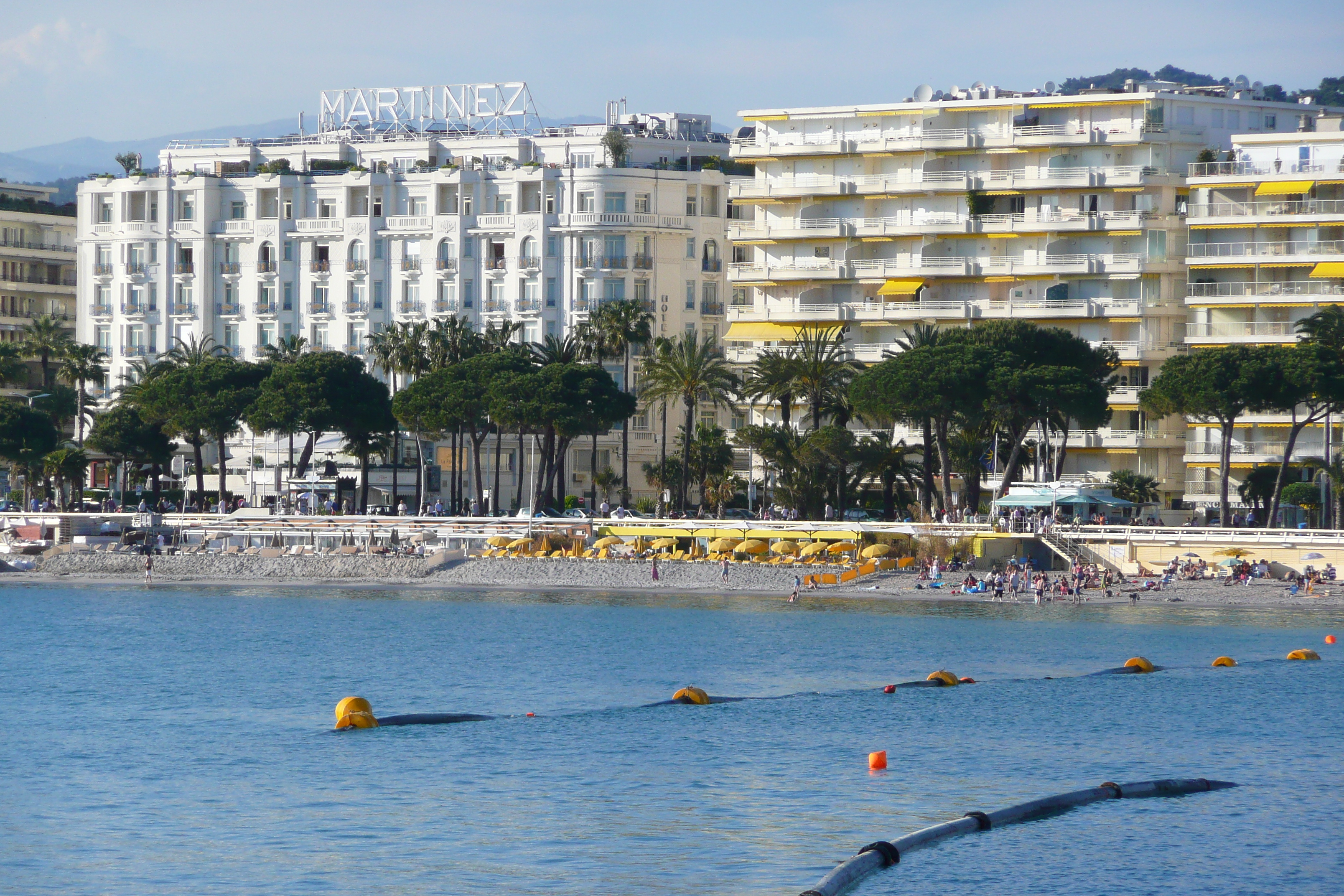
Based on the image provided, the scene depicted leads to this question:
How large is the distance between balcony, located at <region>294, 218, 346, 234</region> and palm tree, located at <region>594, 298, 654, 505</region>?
80.9 ft

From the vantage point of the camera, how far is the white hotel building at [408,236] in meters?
119

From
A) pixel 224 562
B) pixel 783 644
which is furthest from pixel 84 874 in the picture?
pixel 224 562

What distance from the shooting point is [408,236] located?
124750mm

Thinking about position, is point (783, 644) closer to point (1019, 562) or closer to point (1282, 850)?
point (1019, 562)

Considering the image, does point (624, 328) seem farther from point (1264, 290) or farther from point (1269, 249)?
point (1269, 249)

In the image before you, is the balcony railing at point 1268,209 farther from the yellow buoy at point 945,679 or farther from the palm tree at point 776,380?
the yellow buoy at point 945,679

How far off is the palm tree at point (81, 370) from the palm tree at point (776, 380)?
4878 centimetres

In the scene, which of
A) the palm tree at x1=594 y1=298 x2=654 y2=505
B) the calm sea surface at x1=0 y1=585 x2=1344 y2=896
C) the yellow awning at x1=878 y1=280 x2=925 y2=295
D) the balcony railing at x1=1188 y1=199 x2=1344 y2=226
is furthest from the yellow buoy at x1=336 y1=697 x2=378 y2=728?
the balcony railing at x1=1188 y1=199 x2=1344 y2=226

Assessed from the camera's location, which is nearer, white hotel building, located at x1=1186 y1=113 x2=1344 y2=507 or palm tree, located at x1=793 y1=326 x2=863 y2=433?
palm tree, located at x1=793 y1=326 x2=863 y2=433

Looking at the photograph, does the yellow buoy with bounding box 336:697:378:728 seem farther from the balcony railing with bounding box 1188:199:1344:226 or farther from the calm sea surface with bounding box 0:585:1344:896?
the balcony railing with bounding box 1188:199:1344:226

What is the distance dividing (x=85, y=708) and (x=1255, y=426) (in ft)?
225

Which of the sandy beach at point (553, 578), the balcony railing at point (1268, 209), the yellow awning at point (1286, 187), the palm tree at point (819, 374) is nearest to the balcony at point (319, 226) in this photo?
the sandy beach at point (553, 578)

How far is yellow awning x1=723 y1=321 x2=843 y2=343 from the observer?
111688mm

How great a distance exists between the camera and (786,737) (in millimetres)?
43156
